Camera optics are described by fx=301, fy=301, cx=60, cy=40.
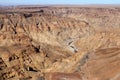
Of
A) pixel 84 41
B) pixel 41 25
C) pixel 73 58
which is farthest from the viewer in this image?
pixel 41 25

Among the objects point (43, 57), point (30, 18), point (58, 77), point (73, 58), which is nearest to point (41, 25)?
point (30, 18)

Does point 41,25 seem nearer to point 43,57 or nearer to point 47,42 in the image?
point 47,42

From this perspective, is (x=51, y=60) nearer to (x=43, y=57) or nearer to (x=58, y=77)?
(x=43, y=57)

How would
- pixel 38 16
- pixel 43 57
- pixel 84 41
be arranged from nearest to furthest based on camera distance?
pixel 43 57 → pixel 84 41 → pixel 38 16

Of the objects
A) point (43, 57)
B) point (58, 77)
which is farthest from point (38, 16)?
point (58, 77)

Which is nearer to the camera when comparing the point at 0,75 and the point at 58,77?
the point at 58,77

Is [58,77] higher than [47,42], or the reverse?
[58,77]
